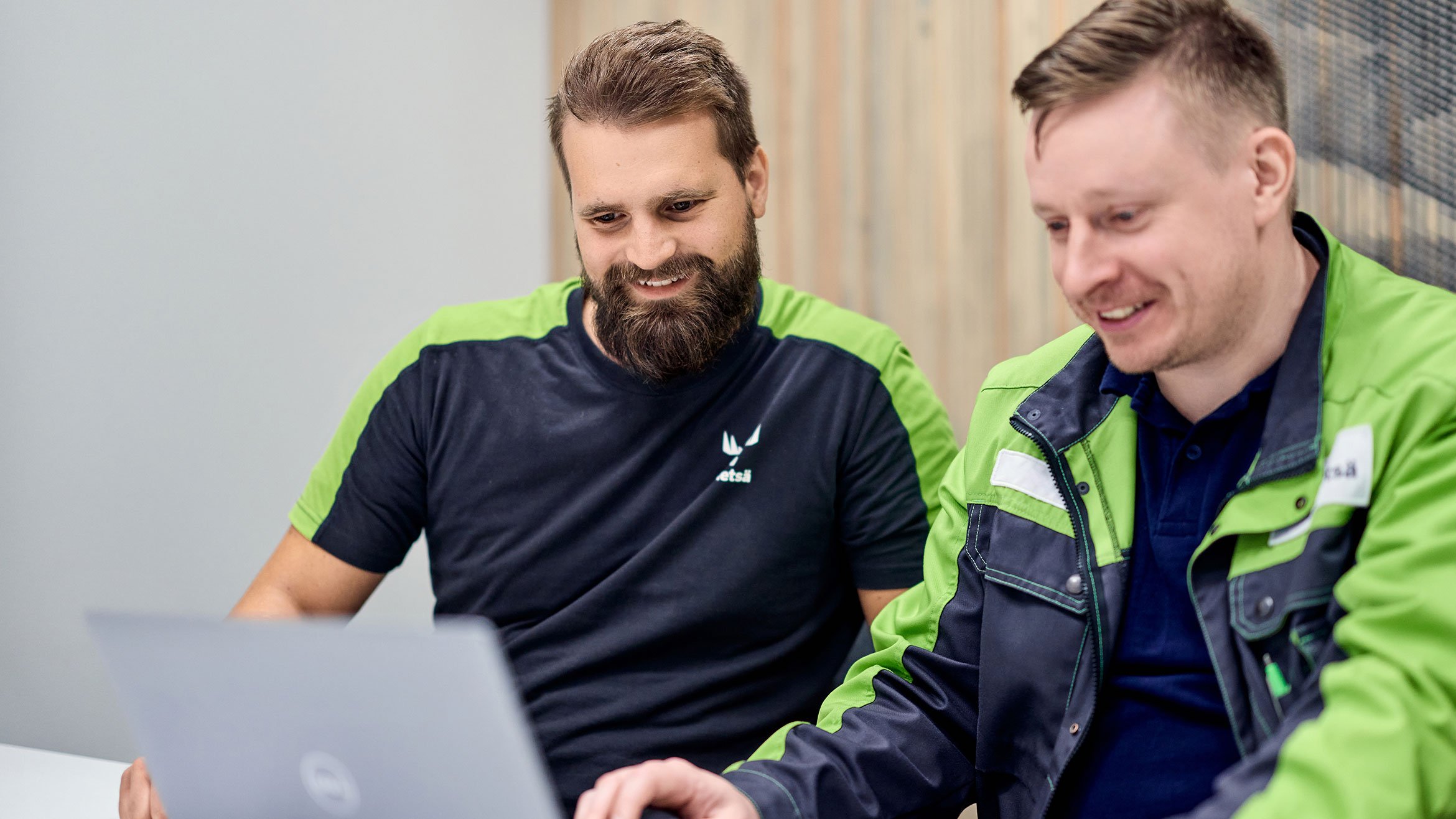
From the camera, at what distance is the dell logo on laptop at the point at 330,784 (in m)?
0.80

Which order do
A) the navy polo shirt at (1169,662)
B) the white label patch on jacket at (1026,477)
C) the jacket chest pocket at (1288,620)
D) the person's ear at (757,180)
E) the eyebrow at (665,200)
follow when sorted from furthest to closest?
the person's ear at (757,180), the eyebrow at (665,200), the white label patch on jacket at (1026,477), the navy polo shirt at (1169,662), the jacket chest pocket at (1288,620)

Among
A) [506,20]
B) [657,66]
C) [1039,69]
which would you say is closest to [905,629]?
[1039,69]

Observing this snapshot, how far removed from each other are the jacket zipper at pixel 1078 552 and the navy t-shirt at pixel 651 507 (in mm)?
392

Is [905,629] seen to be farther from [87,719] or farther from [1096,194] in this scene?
[87,719]

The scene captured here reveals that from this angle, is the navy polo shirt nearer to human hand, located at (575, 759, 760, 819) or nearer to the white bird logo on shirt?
human hand, located at (575, 759, 760, 819)

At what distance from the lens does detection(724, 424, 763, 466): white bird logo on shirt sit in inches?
61.5

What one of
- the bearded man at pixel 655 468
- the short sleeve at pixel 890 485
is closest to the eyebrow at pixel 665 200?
the bearded man at pixel 655 468

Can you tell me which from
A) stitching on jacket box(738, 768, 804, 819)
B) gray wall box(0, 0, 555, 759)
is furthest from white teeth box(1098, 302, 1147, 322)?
gray wall box(0, 0, 555, 759)

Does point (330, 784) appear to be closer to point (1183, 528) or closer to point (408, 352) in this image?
point (1183, 528)

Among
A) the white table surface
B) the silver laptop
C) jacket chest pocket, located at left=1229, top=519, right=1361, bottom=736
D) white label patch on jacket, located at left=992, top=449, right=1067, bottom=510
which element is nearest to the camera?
the silver laptop


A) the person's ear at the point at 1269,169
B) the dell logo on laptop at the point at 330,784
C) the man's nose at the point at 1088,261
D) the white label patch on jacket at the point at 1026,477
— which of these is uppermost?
the person's ear at the point at 1269,169

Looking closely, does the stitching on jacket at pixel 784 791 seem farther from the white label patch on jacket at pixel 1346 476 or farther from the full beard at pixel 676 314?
the full beard at pixel 676 314

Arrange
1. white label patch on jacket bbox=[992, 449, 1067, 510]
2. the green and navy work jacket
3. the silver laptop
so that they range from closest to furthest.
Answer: the silver laptop < the green and navy work jacket < white label patch on jacket bbox=[992, 449, 1067, 510]

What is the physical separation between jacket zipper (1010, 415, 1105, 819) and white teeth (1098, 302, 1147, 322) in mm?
159
